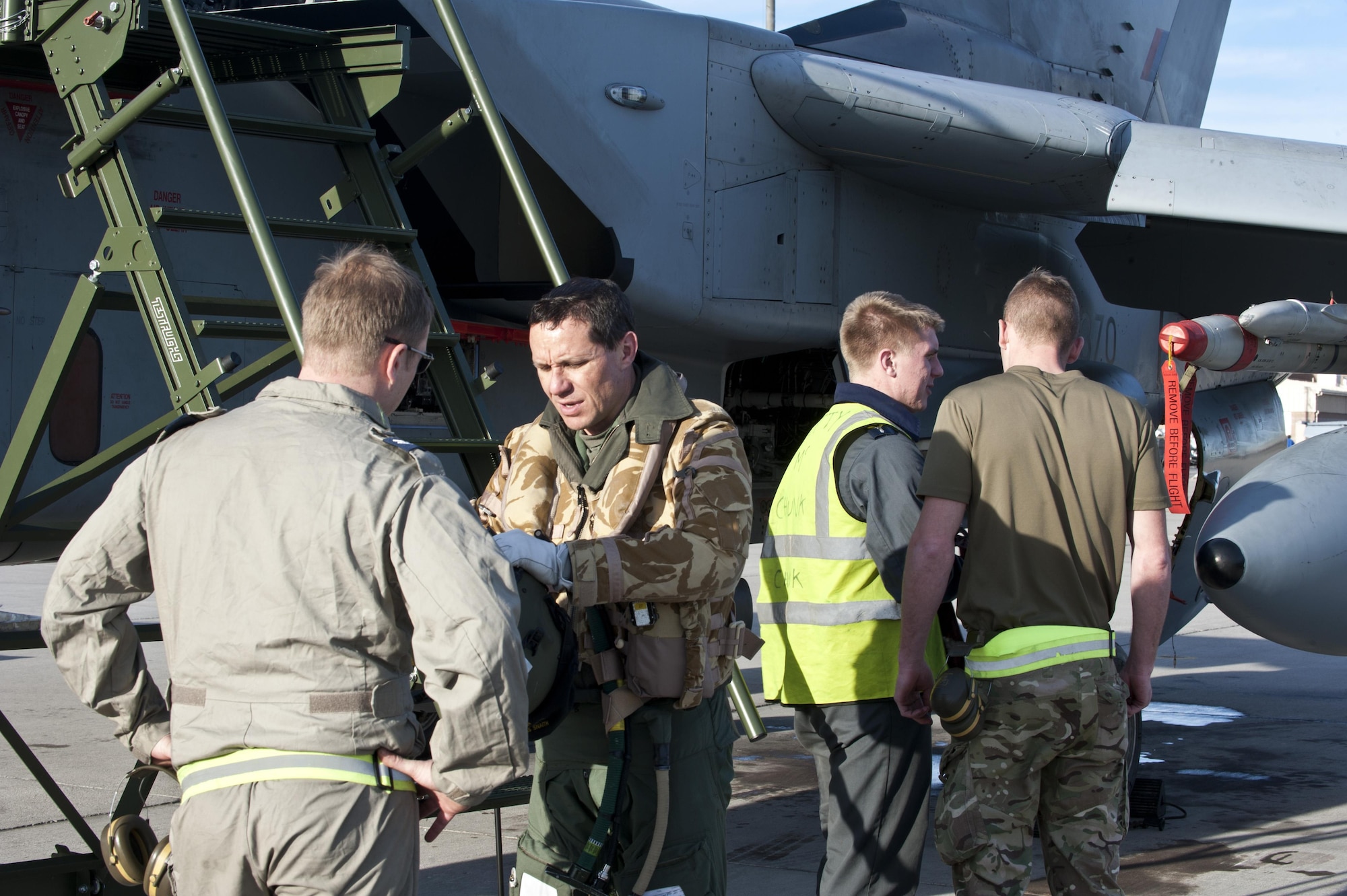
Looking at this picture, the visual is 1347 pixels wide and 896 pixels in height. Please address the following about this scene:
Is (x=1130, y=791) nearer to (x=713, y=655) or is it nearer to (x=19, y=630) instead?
(x=713, y=655)

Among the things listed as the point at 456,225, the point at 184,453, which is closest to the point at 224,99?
the point at 456,225

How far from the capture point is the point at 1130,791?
5.16 m

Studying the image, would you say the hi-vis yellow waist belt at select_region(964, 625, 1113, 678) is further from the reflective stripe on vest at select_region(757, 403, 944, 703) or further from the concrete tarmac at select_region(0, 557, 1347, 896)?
the concrete tarmac at select_region(0, 557, 1347, 896)

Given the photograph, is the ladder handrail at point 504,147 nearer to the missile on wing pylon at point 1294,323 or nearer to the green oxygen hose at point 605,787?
the green oxygen hose at point 605,787

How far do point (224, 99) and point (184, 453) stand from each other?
3257 mm

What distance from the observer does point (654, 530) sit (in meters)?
2.57

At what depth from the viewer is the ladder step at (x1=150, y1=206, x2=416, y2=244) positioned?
3.37m

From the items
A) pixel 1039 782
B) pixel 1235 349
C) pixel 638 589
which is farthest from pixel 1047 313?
pixel 1235 349

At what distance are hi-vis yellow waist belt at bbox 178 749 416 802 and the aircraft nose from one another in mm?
3298

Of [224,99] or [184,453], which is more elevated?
[224,99]

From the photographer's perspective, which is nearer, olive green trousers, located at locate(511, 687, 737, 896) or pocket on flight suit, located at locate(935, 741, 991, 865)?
olive green trousers, located at locate(511, 687, 737, 896)

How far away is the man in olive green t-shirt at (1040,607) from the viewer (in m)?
2.90

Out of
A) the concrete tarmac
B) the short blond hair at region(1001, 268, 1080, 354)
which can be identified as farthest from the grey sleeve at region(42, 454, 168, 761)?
the concrete tarmac

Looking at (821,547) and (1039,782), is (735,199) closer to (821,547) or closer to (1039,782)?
(821,547)
